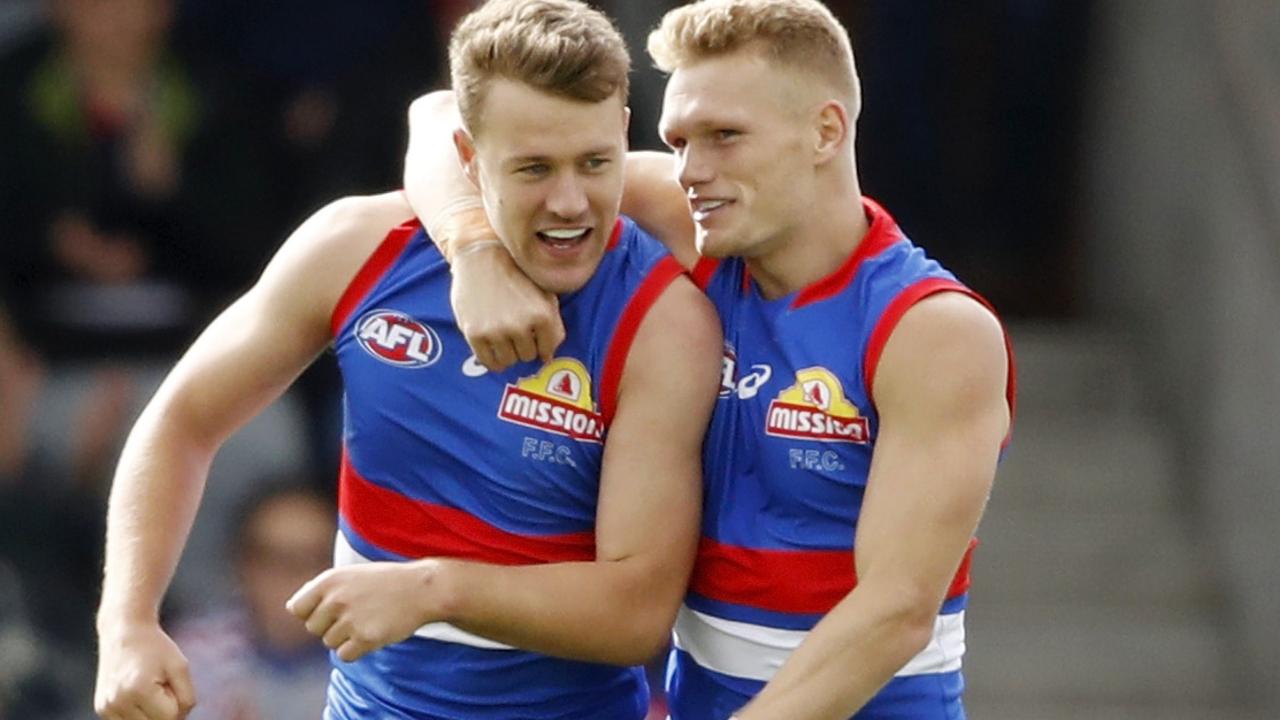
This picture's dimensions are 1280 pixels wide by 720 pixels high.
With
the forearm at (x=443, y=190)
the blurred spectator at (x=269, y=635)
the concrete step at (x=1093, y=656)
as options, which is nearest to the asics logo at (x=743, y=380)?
the forearm at (x=443, y=190)

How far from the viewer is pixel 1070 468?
855 centimetres

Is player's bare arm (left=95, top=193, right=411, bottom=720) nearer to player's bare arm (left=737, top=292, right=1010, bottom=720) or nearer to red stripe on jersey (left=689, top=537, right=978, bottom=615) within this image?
red stripe on jersey (left=689, top=537, right=978, bottom=615)

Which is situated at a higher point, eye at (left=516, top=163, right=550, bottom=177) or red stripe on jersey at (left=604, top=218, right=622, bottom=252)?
eye at (left=516, top=163, right=550, bottom=177)

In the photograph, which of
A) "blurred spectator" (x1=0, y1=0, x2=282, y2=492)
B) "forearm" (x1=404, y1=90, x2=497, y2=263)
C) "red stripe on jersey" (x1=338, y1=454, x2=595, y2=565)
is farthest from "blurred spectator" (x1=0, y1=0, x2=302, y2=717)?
"red stripe on jersey" (x1=338, y1=454, x2=595, y2=565)

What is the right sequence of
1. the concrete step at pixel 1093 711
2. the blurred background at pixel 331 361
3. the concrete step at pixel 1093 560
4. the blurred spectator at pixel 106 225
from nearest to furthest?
1. the blurred background at pixel 331 361
2. the blurred spectator at pixel 106 225
3. the concrete step at pixel 1093 711
4. the concrete step at pixel 1093 560

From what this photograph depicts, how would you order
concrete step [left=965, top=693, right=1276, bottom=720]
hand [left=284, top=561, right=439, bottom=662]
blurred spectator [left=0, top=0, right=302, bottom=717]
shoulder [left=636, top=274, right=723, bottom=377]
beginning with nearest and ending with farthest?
hand [left=284, top=561, right=439, bottom=662]
shoulder [left=636, top=274, right=723, bottom=377]
blurred spectator [left=0, top=0, right=302, bottom=717]
concrete step [left=965, top=693, right=1276, bottom=720]

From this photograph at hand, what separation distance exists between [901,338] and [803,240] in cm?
28

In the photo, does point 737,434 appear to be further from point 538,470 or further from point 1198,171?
point 1198,171

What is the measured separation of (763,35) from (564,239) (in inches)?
18.3

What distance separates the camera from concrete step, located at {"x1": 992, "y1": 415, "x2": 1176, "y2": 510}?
849 cm

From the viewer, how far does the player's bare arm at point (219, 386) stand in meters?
4.00

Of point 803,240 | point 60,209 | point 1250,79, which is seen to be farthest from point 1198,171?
point 803,240

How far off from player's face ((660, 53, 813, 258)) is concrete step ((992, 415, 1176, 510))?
469 cm

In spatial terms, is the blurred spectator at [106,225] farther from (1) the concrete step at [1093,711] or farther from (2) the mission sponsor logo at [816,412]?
(2) the mission sponsor logo at [816,412]
